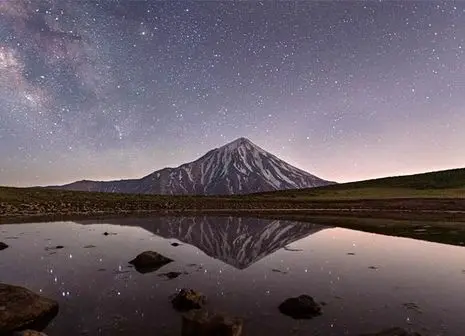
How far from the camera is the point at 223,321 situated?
12.5 metres

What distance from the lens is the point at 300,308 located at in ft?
52.8

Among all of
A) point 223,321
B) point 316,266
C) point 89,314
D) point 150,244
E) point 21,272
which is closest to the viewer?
point 223,321

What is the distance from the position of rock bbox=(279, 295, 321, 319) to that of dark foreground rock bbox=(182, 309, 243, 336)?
13.0 ft

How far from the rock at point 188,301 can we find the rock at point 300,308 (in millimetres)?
3767

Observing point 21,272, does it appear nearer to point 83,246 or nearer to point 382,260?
point 83,246

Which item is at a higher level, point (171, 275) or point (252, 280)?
point (171, 275)

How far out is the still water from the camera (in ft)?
49.2

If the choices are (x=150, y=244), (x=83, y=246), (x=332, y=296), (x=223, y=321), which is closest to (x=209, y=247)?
(x=150, y=244)

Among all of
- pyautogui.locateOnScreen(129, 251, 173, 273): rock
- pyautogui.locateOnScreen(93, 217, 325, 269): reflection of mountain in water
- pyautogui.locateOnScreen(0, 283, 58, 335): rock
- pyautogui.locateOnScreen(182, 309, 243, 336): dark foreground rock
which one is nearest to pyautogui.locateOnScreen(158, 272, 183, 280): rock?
pyautogui.locateOnScreen(129, 251, 173, 273): rock

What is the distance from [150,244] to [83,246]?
6311mm

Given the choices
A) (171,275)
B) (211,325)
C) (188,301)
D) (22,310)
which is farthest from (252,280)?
(22,310)

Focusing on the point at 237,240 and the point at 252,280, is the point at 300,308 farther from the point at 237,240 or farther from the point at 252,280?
the point at 237,240

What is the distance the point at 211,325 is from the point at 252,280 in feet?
33.8

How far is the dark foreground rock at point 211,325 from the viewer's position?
40.5ft
